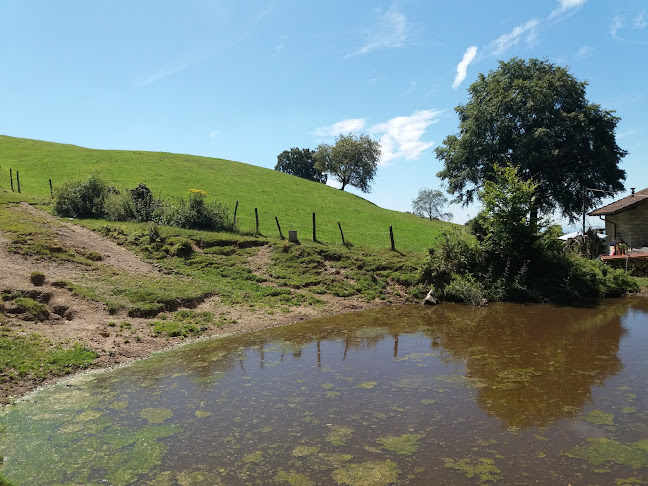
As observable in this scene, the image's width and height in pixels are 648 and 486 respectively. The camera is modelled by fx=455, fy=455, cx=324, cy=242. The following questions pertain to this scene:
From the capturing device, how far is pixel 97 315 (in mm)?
13758

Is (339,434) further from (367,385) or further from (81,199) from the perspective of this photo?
(81,199)

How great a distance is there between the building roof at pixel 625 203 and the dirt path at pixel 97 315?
21305 mm

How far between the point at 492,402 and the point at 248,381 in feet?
16.3

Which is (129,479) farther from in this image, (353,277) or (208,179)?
(208,179)

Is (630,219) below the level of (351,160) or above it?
below

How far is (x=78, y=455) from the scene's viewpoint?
6.75 metres

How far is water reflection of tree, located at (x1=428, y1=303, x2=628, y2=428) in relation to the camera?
321 inches

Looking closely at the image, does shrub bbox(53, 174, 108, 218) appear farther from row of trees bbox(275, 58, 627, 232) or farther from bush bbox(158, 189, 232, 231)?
row of trees bbox(275, 58, 627, 232)

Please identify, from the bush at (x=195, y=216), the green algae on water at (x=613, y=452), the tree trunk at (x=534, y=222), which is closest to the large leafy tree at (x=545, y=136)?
the tree trunk at (x=534, y=222)

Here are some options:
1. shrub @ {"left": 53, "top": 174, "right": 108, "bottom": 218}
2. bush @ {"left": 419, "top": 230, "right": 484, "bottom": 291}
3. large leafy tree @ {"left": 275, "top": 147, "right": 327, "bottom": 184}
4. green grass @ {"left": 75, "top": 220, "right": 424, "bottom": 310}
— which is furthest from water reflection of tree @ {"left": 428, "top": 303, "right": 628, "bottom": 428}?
large leafy tree @ {"left": 275, "top": 147, "right": 327, "bottom": 184}

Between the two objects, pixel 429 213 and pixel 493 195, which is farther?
pixel 429 213

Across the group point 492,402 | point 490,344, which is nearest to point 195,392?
point 492,402

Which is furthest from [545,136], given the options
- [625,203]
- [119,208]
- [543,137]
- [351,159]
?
[351,159]

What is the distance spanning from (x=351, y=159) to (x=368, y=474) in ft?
248
